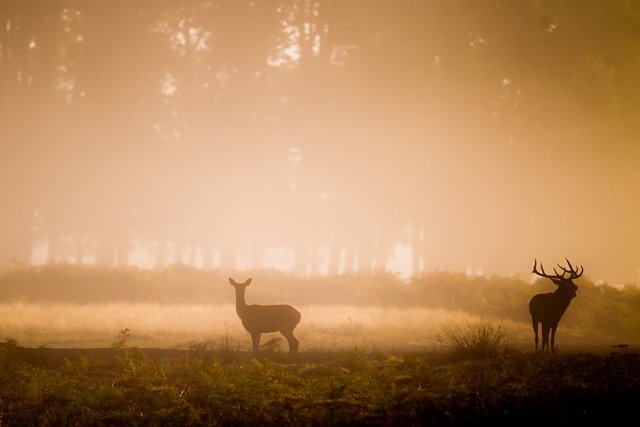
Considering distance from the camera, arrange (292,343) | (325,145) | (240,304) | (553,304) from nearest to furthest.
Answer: (553,304)
(292,343)
(240,304)
(325,145)

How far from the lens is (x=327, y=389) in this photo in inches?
484

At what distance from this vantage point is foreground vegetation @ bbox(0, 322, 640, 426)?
10227 millimetres

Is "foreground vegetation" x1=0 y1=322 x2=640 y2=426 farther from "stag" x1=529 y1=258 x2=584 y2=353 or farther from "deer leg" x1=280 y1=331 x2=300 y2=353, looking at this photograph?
"deer leg" x1=280 y1=331 x2=300 y2=353

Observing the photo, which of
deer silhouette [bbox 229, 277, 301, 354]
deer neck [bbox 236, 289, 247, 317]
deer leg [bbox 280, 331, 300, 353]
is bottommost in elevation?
deer leg [bbox 280, 331, 300, 353]

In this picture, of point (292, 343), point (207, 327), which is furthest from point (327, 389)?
point (207, 327)

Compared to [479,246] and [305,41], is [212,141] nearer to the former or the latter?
[305,41]

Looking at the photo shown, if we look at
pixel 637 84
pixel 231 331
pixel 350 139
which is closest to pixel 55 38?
pixel 350 139

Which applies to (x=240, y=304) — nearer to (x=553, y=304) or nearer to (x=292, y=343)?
(x=292, y=343)

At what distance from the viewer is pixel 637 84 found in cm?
4084

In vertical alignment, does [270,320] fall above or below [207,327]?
above

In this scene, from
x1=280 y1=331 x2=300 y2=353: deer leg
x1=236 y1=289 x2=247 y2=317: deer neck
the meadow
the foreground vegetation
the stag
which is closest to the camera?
the foreground vegetation

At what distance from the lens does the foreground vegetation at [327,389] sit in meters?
10.2

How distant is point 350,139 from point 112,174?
16350mm

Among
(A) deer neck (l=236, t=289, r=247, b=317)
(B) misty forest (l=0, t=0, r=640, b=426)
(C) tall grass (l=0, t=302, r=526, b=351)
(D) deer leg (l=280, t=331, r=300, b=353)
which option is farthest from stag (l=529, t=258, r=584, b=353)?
(B) misty forest (l=0, t=0, r=640, b=426)
